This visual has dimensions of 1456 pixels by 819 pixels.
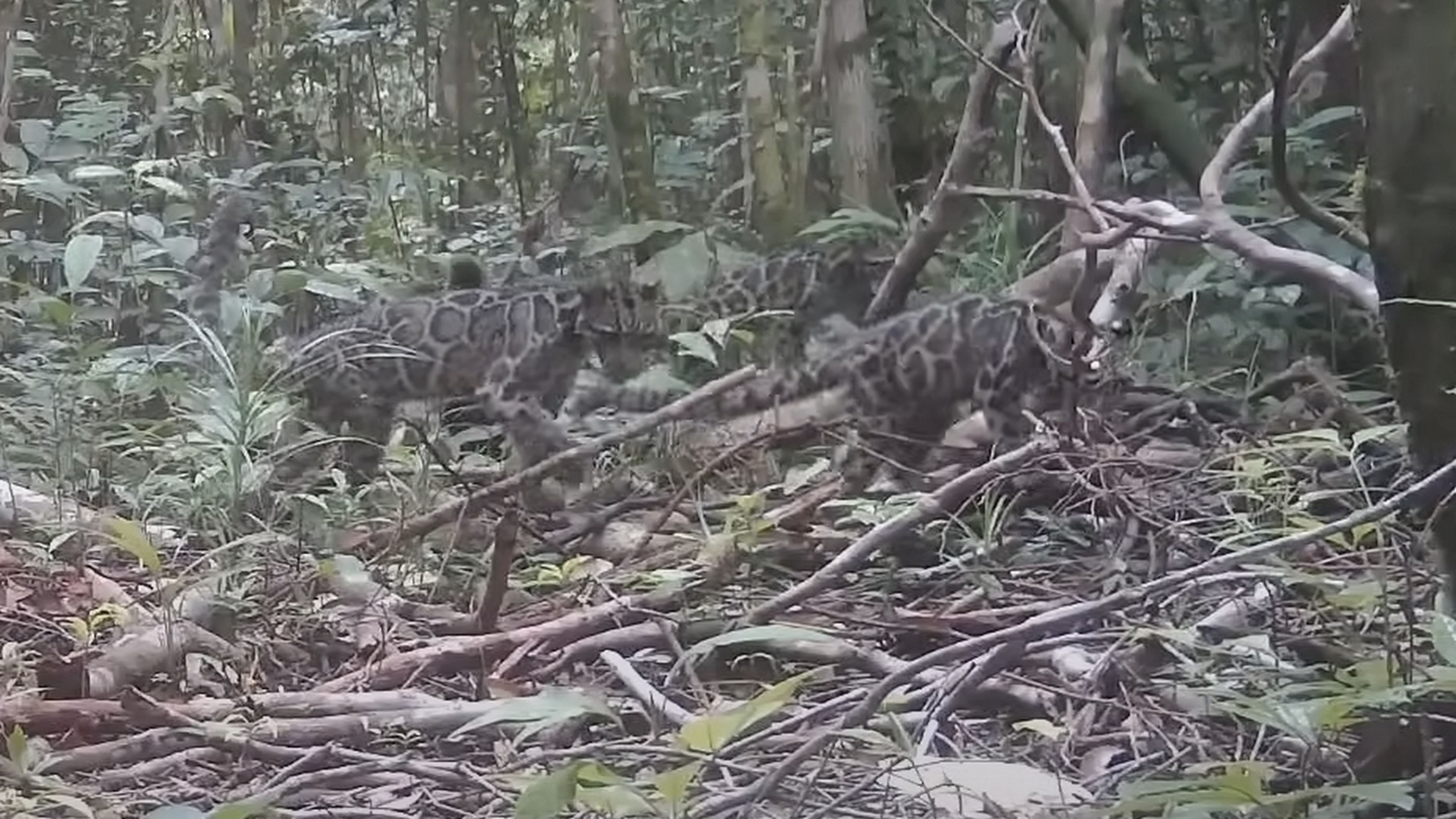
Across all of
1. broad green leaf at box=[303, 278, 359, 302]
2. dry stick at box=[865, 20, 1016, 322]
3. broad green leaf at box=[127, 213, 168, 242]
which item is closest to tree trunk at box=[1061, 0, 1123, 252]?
dry stick at box=[865, 20, 1016, 322]

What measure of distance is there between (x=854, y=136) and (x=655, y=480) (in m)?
2.77

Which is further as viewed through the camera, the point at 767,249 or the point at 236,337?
the point at 767,249

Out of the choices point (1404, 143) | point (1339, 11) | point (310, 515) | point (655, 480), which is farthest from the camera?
point (1339, 11)

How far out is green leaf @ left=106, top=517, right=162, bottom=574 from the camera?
2.76 m

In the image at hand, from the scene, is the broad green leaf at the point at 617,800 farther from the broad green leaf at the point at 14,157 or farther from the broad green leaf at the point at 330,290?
the broad green leaf at the point at 14,157

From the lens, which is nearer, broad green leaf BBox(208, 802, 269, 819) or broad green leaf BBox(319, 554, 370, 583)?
broad green leaf BBox(208, 802, 269, 819)

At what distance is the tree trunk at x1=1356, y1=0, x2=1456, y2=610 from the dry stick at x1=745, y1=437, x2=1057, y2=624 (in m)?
1.21

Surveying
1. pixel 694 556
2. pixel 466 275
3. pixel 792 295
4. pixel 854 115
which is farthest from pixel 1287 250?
pixel 854 115

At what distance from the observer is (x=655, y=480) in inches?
162

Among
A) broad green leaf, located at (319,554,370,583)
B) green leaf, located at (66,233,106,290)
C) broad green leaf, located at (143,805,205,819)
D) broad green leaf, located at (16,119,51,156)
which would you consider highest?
broad green leaf, located at (16,119,51,156)

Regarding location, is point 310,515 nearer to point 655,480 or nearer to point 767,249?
point 655,480

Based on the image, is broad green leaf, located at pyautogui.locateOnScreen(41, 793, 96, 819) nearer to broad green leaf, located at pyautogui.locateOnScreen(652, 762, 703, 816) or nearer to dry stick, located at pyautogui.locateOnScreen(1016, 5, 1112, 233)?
broad green leaf, located at pyautogui.locateOnScreen(652, 762, 703, 816)

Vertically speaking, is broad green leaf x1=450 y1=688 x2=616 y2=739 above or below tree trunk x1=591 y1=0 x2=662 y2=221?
below

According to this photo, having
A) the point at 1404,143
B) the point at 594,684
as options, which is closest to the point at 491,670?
the point at 594,684
